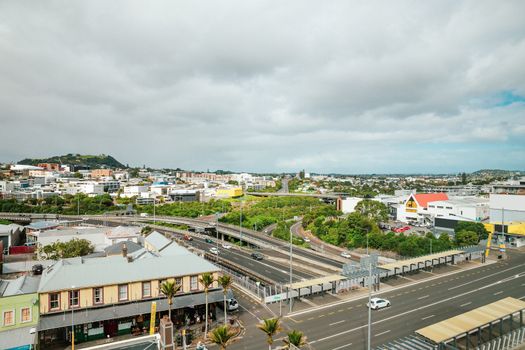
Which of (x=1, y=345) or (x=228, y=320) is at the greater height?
(x=1, y=345)

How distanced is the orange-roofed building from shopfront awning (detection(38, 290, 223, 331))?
363 ft

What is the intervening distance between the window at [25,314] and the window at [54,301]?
2034 mm

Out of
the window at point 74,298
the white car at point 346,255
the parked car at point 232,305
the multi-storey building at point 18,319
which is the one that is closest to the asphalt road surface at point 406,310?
the parked car at point 232,305

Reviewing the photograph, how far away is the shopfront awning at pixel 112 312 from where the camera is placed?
36.3 m

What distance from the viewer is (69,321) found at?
36688 mm

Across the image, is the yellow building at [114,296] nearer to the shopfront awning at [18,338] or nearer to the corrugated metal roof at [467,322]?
the shopfront awning at [18,338]

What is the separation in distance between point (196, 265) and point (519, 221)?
111997mm

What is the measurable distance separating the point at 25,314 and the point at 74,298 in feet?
15.3

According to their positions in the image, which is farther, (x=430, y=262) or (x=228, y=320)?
(x=430, y=262)

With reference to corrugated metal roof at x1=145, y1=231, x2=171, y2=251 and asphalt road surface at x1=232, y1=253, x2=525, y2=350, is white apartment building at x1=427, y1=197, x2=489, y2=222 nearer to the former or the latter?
asphalt road surface at x1=232, y1=253, x2=525, y2=350

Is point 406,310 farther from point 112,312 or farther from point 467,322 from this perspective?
point 112,312

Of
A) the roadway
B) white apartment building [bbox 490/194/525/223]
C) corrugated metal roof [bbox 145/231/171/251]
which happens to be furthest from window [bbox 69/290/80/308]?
white apartment building [bbox 490/194/525/223]

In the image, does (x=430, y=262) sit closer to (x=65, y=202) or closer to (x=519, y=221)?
(x=519, y=221)

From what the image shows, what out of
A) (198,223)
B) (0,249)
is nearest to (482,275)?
(0,249)
